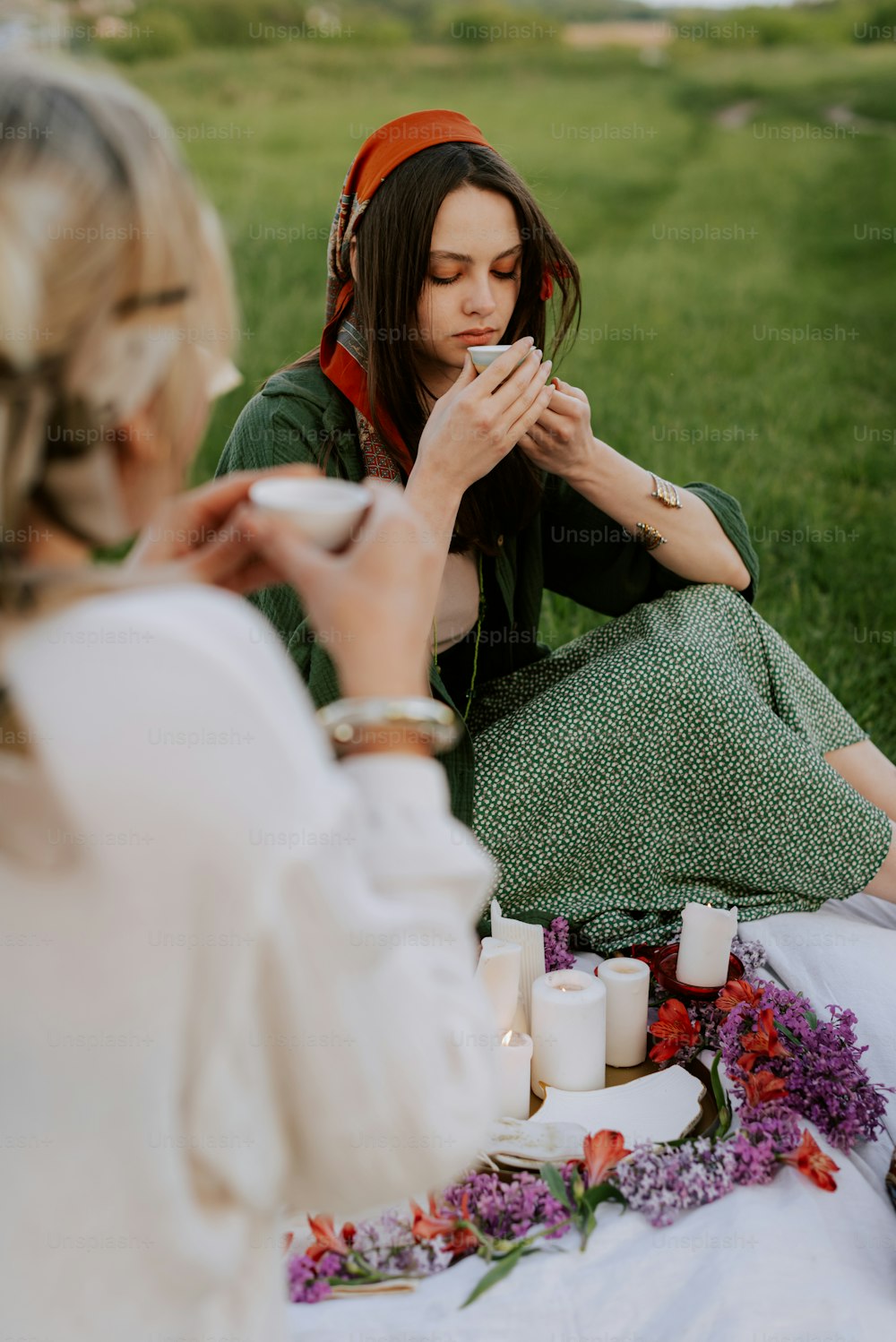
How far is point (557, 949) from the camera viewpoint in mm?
2453

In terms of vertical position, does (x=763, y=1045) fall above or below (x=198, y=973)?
below

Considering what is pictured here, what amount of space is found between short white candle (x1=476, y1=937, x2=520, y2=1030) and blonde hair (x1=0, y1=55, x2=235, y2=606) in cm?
137

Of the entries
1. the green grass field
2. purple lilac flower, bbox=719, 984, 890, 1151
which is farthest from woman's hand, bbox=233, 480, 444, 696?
the green grass field

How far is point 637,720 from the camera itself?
2.59 m

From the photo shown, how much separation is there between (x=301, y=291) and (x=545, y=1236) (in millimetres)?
6620

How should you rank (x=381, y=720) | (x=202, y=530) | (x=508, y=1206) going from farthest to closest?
(x=508, y=1206) < (x=202, y=530) < (x=381, y=720)

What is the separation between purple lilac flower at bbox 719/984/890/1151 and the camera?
197 centimetres

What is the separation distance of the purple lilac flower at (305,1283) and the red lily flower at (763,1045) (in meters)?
0.72

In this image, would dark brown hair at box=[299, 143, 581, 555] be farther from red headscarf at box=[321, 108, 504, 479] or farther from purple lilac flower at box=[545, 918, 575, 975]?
purple lilac flower at box=[545, 918, 575, 975]

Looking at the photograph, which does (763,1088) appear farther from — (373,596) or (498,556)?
(373,596)

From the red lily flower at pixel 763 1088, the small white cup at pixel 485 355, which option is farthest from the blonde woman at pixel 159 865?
the small white cup at pixel 485 355

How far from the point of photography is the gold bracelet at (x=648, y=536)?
2.81m

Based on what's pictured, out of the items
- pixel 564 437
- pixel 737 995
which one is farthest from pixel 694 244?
pixel 737 995

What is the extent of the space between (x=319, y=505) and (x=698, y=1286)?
1.18 m
